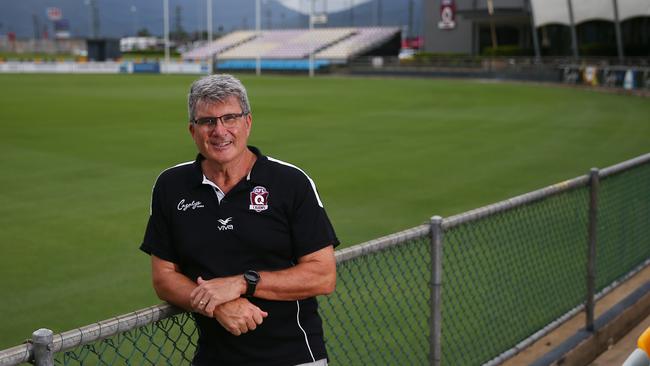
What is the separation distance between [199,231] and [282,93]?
111 ft

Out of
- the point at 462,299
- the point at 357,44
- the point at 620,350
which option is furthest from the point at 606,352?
the point at 357,44

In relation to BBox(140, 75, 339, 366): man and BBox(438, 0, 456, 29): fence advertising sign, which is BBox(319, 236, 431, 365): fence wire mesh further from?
BBox(438, 0, 456, 29): fence advertising sign

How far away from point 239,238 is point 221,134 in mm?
432

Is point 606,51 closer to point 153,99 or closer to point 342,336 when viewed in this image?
point 153,99

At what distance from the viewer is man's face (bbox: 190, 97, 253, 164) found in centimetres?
304

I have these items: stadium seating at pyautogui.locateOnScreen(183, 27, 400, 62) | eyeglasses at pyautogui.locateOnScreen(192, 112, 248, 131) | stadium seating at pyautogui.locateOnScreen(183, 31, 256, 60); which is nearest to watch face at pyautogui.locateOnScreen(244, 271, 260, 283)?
eyeglasses at pyautogui.locateOnScreen(192, 112, 248, 131)

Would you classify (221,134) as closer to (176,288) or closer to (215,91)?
(215,91)

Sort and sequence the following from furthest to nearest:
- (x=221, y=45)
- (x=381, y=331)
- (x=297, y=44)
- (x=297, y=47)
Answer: (x=221, y=45)
(x=297, y=44)
(x=297, y=47)
(x=381, y=331)

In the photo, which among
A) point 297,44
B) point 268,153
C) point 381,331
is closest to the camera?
point 381,331

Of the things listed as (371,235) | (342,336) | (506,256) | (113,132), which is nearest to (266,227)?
(342,336)

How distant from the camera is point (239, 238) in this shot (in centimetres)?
296

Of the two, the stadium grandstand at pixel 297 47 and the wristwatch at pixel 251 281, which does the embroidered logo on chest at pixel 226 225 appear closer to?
the wristwatch at pixel 251 281

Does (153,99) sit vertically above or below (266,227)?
above

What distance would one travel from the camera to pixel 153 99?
105ft
